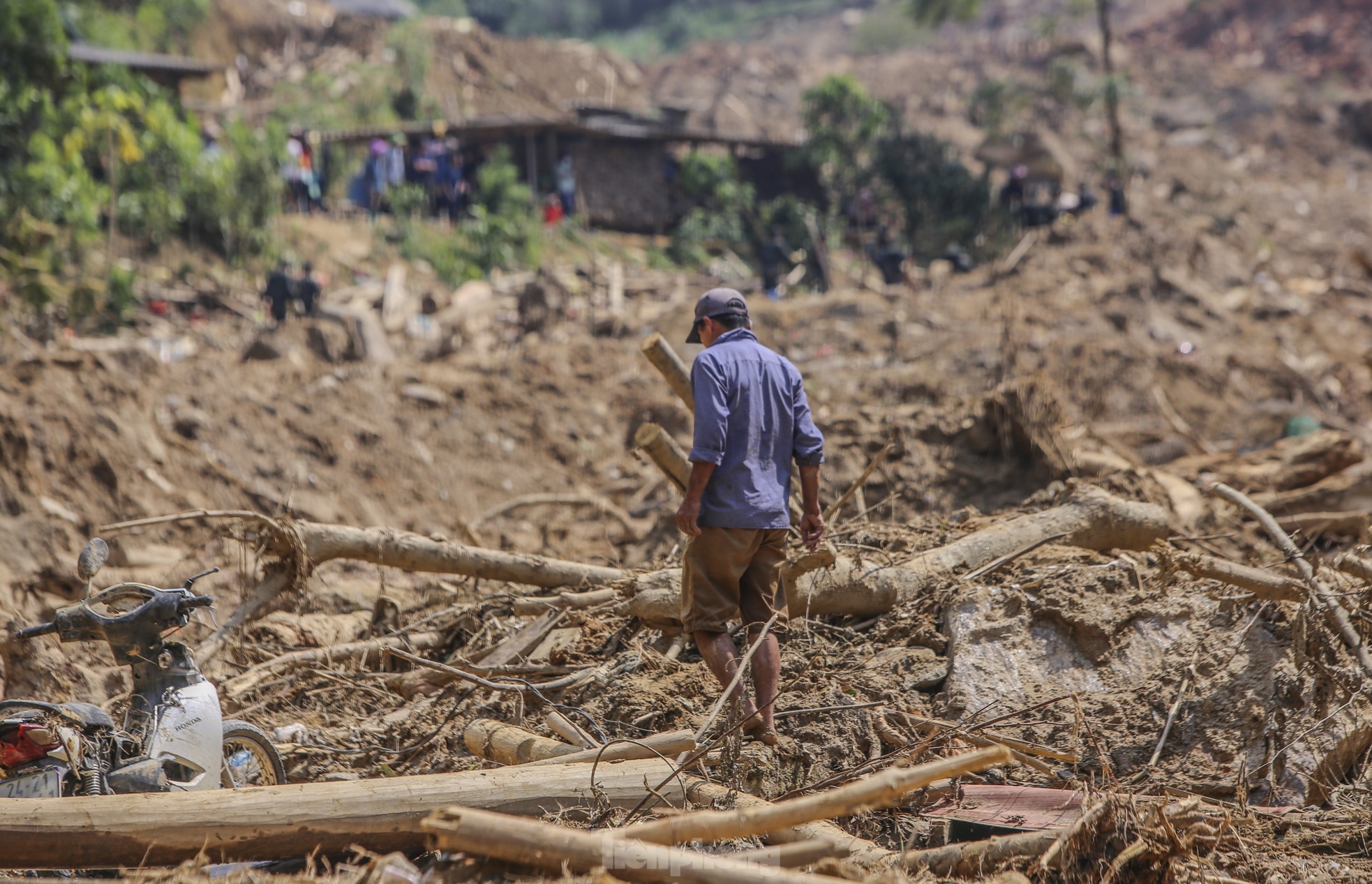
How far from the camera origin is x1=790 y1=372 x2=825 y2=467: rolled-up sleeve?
12.7 feet

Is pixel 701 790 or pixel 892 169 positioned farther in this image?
pixel 892 169

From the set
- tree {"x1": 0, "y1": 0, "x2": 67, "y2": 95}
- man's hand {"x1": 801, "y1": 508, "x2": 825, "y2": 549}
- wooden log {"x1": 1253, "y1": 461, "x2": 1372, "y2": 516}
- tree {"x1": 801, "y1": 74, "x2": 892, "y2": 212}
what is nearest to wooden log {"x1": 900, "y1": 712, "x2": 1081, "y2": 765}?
man's hand {"x1": 801, "y1": 508, "x2": 825, "y2": 549}

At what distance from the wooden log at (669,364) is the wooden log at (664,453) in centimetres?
16

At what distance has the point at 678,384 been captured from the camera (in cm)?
428

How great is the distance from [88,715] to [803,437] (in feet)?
7.96

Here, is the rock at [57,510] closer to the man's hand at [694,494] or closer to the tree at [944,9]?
the man's hand at [694,494]

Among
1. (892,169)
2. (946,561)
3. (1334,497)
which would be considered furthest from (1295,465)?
(892,169)

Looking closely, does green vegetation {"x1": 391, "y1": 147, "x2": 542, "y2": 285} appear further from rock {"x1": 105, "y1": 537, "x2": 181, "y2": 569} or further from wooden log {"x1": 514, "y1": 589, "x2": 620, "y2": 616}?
wooden log {"x1": 514, "y1": 589, "x2": 620, "y2": 616}

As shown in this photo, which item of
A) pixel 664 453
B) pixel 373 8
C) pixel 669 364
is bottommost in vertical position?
pixel 664 453

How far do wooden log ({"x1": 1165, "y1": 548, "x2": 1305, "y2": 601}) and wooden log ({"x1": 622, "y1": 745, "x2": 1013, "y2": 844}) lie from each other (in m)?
1.94

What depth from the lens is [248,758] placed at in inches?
142

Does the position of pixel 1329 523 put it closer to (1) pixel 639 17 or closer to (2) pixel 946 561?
(2) pixel 946 561

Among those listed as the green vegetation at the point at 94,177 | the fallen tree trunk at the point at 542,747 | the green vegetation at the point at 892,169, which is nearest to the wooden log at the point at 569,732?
the fallen tree trunk at the point at 542,747

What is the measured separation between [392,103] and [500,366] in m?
14.6
